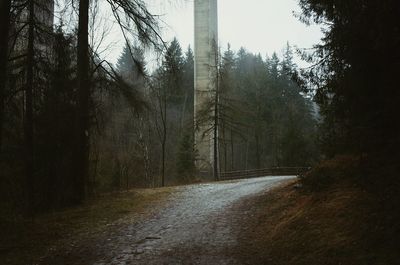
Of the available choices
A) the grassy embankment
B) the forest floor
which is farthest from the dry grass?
the grassy embankment

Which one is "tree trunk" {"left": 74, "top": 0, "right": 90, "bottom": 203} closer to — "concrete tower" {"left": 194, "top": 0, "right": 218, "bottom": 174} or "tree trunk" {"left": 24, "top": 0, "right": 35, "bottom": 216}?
"tree trunk" {"left": 24, "top": 0, "right": 35, "bottom": 216}

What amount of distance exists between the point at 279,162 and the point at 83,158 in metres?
28.9

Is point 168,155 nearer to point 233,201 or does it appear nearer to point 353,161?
point 233,201

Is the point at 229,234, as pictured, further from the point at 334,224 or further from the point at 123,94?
the point at 123,94

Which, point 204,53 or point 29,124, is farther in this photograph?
point 204,53

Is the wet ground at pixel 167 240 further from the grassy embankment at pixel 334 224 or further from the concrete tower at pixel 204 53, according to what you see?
the concrete tower at pixel 204 53

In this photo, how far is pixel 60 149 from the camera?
12820 mm

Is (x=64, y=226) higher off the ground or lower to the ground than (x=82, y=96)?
lower

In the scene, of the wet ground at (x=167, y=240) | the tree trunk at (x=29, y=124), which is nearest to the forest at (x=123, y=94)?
the tree trunk at (x=29, y=124)

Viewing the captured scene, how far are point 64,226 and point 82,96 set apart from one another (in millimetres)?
4706

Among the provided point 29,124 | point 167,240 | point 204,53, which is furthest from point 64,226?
point 204,53

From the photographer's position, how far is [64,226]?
9062mm

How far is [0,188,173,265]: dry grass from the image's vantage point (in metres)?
7.08

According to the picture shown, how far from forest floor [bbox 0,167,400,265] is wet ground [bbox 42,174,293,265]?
2 cm
